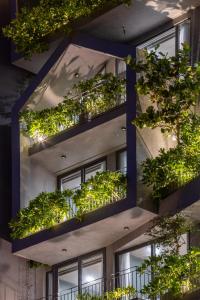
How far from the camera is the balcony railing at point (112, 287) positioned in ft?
131

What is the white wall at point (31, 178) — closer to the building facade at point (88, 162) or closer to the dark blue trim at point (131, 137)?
the building facade at point (88, 162)

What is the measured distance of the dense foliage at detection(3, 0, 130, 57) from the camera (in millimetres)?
43875

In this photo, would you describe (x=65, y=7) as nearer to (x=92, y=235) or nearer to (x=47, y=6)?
(x=47, y=6)

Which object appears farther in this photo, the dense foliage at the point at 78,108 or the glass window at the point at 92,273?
the dense foliage at the point at 78,108

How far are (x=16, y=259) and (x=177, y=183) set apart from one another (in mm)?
6216

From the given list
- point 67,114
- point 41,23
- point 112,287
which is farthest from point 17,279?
point 41,23

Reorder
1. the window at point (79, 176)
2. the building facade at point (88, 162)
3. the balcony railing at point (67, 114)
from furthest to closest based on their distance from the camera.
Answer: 1. the window at point (79, 176)
2. the balcony railing at point (67, 114)
3. the building facade at point (88, 162)

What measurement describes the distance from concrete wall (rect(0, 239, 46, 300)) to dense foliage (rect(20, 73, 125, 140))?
360 cm

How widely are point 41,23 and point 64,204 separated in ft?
20.6

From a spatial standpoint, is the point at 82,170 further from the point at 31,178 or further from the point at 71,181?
the point at 31,178

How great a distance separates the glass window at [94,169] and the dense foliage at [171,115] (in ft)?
9.71

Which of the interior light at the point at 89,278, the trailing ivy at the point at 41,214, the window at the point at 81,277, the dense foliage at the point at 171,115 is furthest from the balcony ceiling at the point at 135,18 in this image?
the interior light at the point at 89,278

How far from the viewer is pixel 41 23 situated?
4466cm

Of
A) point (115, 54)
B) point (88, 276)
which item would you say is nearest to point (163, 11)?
point (115, 54)
